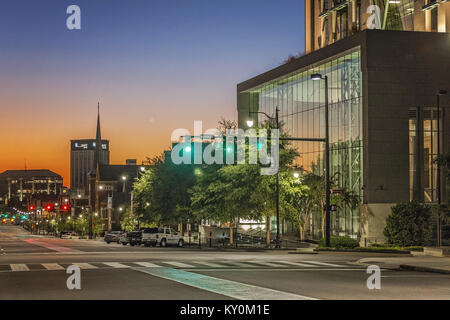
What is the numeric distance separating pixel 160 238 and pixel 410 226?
20.7 metres

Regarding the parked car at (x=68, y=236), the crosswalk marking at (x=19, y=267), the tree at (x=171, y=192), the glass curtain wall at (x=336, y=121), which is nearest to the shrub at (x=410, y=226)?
the glass curtain wall at (x=336, y=121)

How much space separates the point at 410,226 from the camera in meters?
48.3

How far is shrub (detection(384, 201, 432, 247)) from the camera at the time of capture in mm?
48219

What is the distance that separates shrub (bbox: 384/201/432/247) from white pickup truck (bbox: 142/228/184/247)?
59.0 feet

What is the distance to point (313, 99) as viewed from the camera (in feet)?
208

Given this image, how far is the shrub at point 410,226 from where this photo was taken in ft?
158

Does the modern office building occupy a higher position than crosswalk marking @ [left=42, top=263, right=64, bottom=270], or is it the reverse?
the modern office building

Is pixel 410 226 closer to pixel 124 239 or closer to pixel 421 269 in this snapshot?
pixel 421 269

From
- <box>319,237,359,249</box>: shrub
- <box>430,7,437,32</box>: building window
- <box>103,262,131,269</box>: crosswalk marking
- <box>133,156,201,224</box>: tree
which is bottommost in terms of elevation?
<box>319,237,359,249</box>: shrub

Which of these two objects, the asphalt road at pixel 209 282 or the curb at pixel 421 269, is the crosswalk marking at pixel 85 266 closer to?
the asphalt road at pixel 209 282

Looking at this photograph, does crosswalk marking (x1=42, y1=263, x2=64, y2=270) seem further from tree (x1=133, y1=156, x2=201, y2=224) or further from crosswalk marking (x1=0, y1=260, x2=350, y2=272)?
tree (x1=133, y1=156, x2=201, y2=224)

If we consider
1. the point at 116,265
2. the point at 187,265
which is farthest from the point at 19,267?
the point at 187,265

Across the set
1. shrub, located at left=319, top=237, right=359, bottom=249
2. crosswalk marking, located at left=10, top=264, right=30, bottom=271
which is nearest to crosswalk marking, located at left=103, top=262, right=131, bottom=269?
crosswalk marking, located at left=10, top=264, right=30, bottom=271
